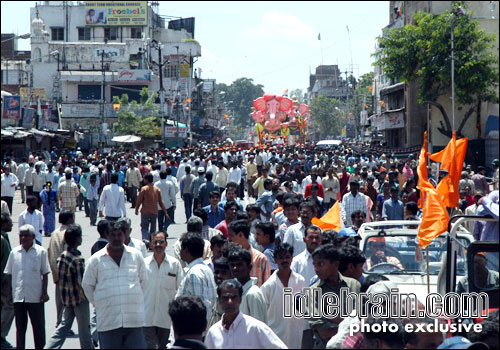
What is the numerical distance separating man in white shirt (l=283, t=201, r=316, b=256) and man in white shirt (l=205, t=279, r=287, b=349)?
360 cm

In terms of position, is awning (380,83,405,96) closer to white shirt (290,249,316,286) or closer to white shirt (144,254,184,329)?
white shirt (290,249,316,286)

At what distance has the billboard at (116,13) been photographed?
254 feet

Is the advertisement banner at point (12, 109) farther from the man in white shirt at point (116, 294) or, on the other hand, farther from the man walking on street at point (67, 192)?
the man in white shirt at point (116, 294)

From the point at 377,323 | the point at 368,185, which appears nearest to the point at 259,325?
the point at 377,323

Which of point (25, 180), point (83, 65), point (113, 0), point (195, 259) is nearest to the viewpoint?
point (195, 259)

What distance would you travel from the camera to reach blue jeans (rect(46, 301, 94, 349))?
7672 millimetres

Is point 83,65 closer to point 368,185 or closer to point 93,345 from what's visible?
point 368,185

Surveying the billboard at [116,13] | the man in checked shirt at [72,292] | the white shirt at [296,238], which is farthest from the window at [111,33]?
the man in checked shirt at [72,292]

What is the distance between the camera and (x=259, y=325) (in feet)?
16.4

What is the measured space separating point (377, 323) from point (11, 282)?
4.87 m

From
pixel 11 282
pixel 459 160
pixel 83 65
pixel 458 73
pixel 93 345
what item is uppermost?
pixel 83 65

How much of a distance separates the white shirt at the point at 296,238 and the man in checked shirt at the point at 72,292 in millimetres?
2438

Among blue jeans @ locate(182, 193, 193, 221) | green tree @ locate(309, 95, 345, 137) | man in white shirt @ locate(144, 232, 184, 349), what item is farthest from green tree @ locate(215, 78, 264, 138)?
man in white shirt @ locate(144, 232, 184, 349)

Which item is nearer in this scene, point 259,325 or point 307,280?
point 259,325
